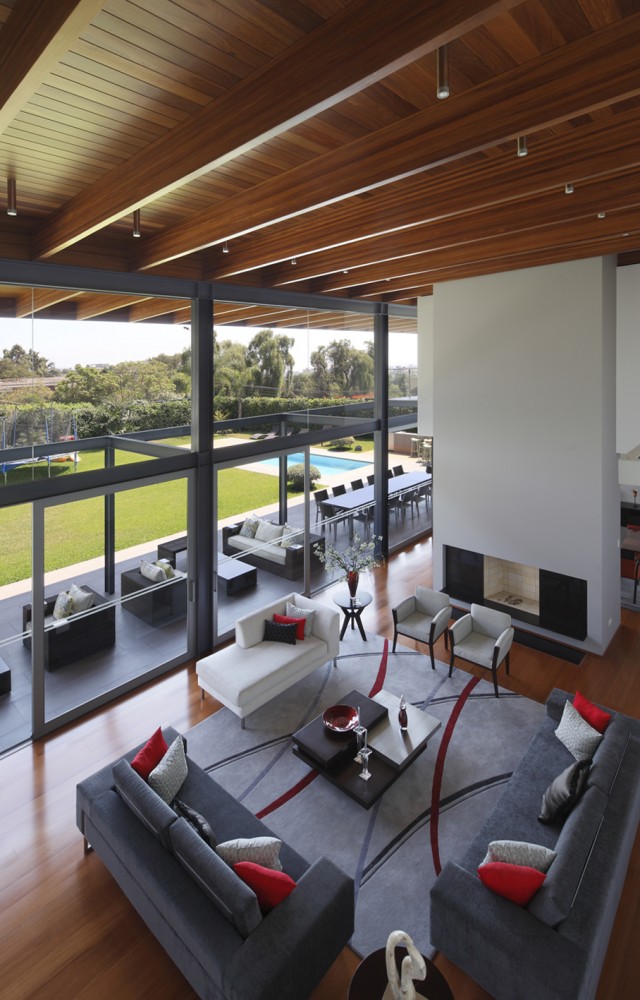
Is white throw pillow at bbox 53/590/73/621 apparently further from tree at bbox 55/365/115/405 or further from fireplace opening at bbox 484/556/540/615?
fireplace opening at bbox 484/556/540/615

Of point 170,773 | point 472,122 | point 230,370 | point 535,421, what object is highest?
point 472,122

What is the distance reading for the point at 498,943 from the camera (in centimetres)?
306

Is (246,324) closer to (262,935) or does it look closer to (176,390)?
(176,390)

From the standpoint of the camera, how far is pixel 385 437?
9.72 metres

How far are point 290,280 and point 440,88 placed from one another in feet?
15.8

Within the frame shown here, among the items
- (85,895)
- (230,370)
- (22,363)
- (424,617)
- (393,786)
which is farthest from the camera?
(424,617)

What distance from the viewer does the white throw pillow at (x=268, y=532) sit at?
7.59m

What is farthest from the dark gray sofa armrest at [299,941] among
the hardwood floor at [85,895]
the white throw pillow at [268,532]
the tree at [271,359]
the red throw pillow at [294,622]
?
the tree at [271,359]

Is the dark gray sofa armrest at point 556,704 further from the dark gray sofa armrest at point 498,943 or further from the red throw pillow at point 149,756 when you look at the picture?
the red throw pillow at point 149,756

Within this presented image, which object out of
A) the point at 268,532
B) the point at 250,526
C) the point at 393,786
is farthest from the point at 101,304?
the point at 393,786

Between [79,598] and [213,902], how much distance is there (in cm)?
337

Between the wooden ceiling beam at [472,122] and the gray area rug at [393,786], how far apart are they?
458 cm

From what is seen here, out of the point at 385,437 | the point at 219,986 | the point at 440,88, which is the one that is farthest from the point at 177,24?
the point at 385,437

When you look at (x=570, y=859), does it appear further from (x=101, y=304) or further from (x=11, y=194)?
(x=101, y=304)
